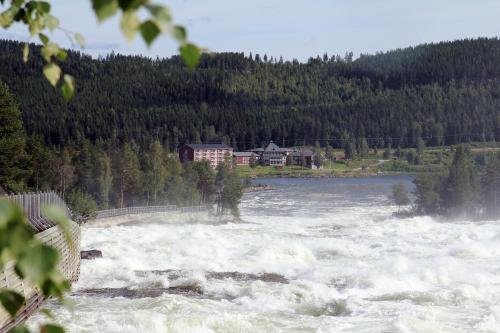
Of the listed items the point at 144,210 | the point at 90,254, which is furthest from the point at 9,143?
the point at 144,210

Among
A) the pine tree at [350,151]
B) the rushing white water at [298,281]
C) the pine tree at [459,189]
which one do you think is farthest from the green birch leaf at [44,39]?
the pine tree at [350,151]

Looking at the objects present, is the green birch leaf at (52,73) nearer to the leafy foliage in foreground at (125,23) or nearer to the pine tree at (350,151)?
the leafy foliage in foreground at (125,23)

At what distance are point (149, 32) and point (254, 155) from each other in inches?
6461

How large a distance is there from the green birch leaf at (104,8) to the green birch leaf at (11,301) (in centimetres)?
61

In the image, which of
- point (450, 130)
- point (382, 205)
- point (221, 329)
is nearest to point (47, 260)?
point (221, 329)

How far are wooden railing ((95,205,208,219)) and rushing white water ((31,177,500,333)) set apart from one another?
2.43m

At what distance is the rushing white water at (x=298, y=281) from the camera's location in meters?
20.8

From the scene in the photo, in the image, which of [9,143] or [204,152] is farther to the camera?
[204,152]

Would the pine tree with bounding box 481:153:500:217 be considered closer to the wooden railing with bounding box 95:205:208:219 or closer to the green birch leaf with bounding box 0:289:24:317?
the wooden railing with bounding box 95:205:208:219

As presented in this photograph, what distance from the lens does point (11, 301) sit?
1584 mm

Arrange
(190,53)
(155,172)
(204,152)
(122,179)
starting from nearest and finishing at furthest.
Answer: (190,53) < (122,179) < (155,172) < (204,152)

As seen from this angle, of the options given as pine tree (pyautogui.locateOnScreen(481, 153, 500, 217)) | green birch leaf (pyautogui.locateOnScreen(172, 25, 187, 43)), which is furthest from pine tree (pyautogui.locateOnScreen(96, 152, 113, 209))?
green birch leaf (pyautogui.locateOnScreen(172, 25, 187, 43))

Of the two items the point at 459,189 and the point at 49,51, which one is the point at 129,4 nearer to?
the point at 49,51

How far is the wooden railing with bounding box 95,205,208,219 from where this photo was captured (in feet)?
171
